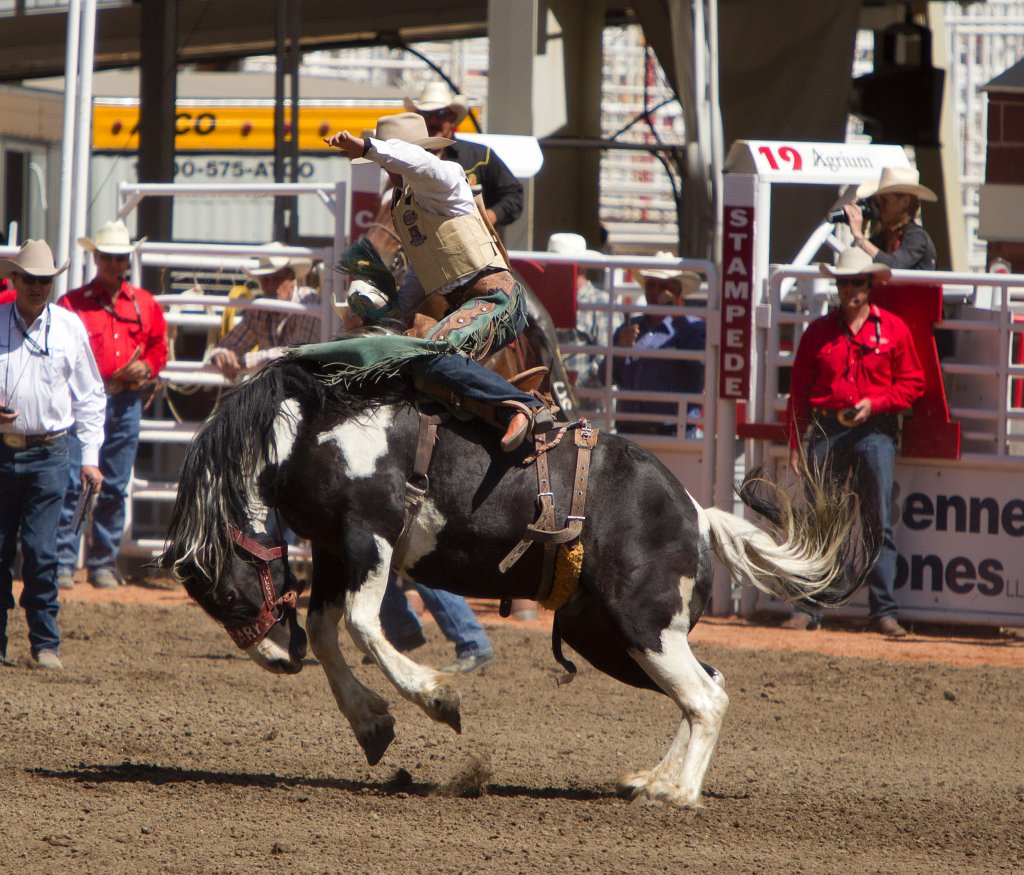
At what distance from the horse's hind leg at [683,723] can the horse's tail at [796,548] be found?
44cm

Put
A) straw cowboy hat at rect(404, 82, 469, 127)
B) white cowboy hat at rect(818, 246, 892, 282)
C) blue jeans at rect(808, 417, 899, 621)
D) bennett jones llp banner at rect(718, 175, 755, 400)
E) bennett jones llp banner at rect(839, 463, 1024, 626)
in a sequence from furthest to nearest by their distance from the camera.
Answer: bennett jones llp banner at rect(718, 175, 755, 400) < bennett jones llp banner at rect(839, 463, 1024, 626) < blue jeans at rect(808, 417, 899, 621) < white cowboy hat at rect(818, 246, 892, 282) < straw cowboy hat at rect(404, 82, 469, 127)

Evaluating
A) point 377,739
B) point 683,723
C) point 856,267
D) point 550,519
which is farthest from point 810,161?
point 377,739

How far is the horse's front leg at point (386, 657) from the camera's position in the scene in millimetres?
5281

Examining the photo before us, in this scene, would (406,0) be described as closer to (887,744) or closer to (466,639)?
(466,639)

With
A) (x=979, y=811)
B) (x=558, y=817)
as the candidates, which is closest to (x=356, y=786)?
(x=558, y=817)

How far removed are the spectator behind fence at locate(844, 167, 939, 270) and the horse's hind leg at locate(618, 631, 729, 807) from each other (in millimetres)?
4573

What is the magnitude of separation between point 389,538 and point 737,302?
16.2 feet

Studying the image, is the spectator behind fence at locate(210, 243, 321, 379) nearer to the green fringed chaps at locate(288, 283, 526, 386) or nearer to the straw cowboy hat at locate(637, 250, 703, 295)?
the straw cowboy hat at locate(637, 250, 703, 295)

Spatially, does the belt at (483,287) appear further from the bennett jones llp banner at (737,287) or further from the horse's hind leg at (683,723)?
the bennett jones llp banner at (737,287)

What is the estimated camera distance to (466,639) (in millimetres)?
8008

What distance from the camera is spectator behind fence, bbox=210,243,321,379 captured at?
10.4 m

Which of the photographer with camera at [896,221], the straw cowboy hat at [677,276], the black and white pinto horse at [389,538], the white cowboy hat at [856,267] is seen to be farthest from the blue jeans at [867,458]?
the black and white pinto horse at [389,538]

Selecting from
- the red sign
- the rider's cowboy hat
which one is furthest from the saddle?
the red sign

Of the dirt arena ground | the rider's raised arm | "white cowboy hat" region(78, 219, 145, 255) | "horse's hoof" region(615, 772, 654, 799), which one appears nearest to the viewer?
the dirt arena ground
